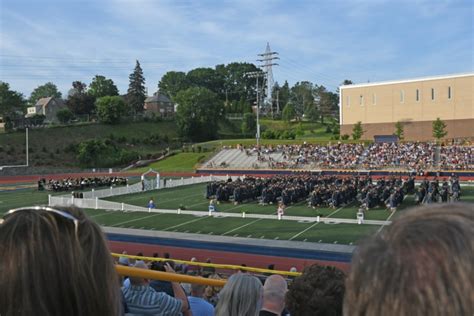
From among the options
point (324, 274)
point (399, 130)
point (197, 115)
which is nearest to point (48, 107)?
point (197, 115)

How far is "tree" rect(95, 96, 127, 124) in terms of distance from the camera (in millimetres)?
78300

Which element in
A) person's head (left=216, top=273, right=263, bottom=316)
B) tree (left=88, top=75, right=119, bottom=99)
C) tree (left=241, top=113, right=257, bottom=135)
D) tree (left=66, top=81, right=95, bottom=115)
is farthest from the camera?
tree (left=88, top=75, right=119, bottom=99)

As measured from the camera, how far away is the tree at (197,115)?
80.9 meters

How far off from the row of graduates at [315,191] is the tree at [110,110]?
176 feet

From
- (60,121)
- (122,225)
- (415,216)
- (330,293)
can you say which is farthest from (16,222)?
(60,121)

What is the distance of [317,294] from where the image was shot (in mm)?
2311

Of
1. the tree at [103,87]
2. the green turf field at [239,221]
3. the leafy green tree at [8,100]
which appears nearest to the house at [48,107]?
the tree at [103,87]

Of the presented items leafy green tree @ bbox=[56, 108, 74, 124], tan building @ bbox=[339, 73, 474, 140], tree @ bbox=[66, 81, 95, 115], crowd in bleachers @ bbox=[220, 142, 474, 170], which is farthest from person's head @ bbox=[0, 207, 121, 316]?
tree @ bbox=[66, 81, 95, 115]

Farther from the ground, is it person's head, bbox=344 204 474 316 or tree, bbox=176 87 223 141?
tree, bbox=176 87 223 141

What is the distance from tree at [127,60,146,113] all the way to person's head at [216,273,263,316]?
99.2m

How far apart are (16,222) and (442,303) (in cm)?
131

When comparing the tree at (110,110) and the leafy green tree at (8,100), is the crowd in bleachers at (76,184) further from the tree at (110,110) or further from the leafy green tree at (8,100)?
the leafy green tree at (8,100)

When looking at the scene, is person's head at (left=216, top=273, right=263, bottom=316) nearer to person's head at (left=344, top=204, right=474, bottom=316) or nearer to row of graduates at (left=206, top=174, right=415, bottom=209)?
person's head at (left=344, top=204, right=474, bottom=316)

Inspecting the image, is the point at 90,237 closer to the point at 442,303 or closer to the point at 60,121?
the point at 442,303
